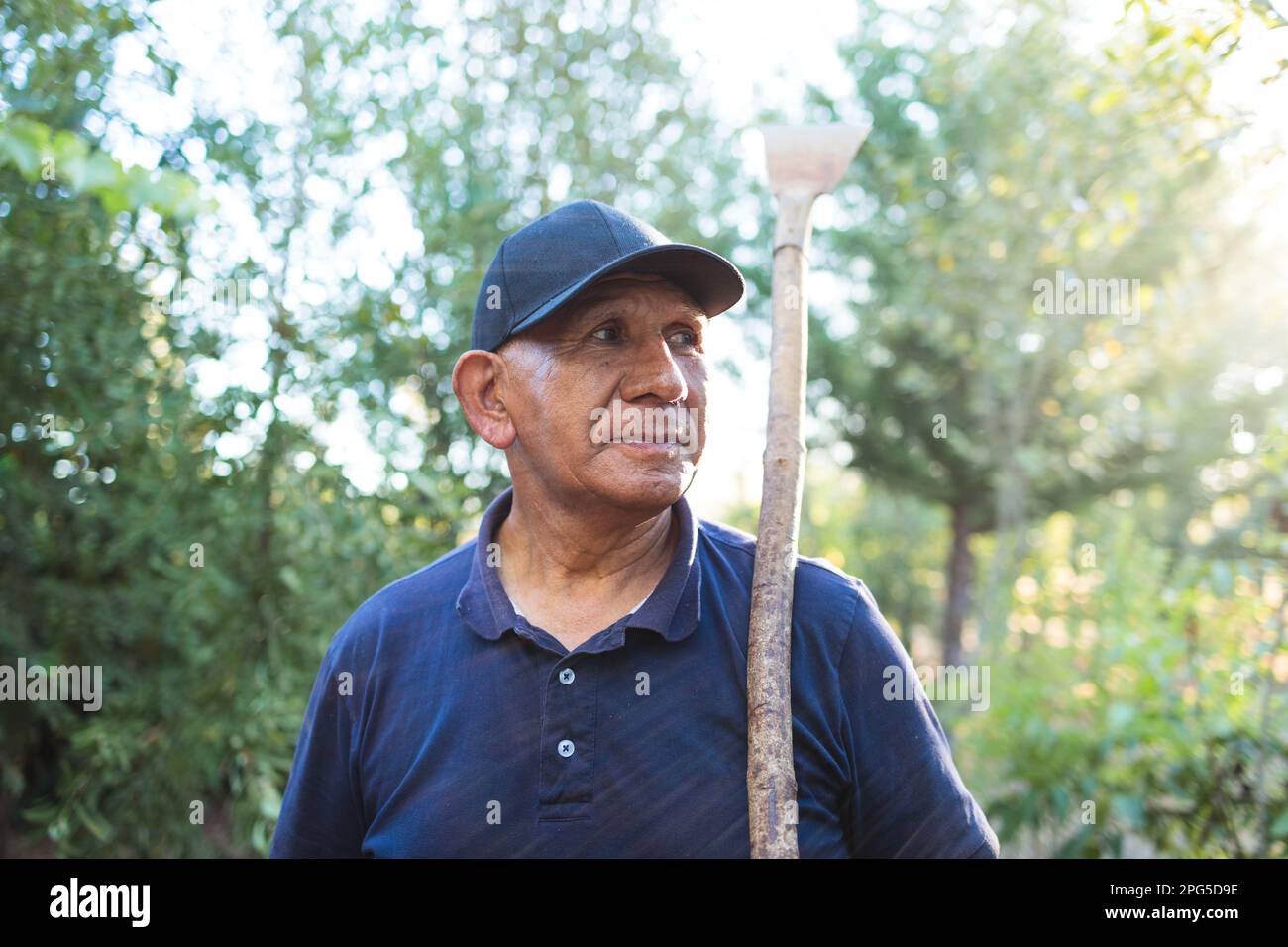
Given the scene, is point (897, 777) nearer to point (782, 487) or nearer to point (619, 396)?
point (782, 487)

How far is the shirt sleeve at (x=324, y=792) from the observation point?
1.87 metres

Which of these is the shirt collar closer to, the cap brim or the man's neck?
the man's neck

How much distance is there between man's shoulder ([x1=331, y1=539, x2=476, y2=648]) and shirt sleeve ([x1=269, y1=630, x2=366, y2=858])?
5 cm

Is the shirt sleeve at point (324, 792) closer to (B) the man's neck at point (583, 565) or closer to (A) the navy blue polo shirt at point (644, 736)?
(A) the navy blue polo shirt at point (644, 736)

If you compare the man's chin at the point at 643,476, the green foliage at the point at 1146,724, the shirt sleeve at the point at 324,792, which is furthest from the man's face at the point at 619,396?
the green foliage at the point at 1146,724

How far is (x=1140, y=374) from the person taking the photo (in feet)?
27.4

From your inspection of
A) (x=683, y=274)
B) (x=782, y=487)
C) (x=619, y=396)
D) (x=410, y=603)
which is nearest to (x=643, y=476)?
(x=619, y=396)

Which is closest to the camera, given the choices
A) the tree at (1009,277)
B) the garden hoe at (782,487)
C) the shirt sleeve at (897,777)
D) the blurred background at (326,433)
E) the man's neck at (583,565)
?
the garden hoe at (782,487)

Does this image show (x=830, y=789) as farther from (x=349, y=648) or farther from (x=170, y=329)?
(x=170, y=329)

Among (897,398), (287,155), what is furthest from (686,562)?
(897,398)

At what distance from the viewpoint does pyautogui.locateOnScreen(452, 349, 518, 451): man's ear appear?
187 centimetres

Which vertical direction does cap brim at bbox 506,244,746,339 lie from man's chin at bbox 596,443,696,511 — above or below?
above

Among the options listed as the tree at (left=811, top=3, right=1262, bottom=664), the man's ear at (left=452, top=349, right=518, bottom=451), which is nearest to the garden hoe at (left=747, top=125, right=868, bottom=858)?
the man's ear at (left=452, top=349, right=518, bottom=451)

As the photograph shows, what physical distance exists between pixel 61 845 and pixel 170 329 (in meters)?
2.08
